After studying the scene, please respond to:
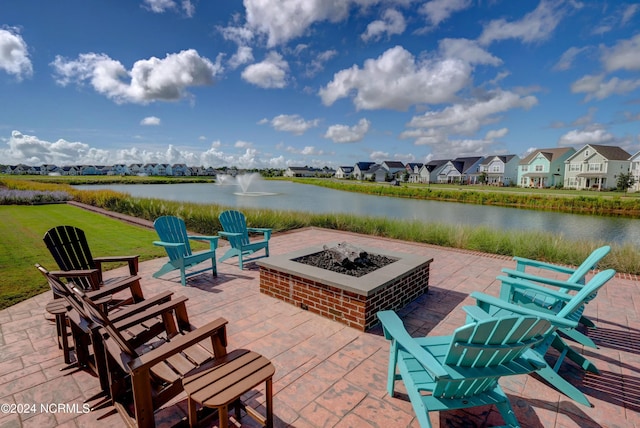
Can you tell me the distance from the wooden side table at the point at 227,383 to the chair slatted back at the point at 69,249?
7.98ft

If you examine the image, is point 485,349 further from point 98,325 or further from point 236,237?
point 236,237

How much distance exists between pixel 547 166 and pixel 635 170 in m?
10.1

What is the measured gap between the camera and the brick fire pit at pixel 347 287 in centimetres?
353

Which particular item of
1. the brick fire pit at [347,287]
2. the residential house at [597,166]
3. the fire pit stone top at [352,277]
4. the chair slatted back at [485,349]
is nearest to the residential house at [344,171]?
the residential house at [597,166]

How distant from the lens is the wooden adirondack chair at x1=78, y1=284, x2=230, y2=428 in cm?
180

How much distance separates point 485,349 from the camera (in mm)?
1753

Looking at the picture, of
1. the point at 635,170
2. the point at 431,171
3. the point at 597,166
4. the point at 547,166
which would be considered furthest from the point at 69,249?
the point at 431,171

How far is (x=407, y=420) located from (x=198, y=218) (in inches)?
384

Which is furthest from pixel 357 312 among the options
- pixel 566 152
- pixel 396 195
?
pixel 566 152

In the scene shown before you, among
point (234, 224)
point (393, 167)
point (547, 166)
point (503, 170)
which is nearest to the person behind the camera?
point (234, 224)

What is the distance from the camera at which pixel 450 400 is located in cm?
196

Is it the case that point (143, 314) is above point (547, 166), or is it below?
below

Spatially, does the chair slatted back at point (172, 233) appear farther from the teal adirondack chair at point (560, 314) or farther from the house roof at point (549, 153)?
the house roof at point (549, 153)

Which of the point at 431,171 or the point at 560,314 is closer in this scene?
the point at 560,314
